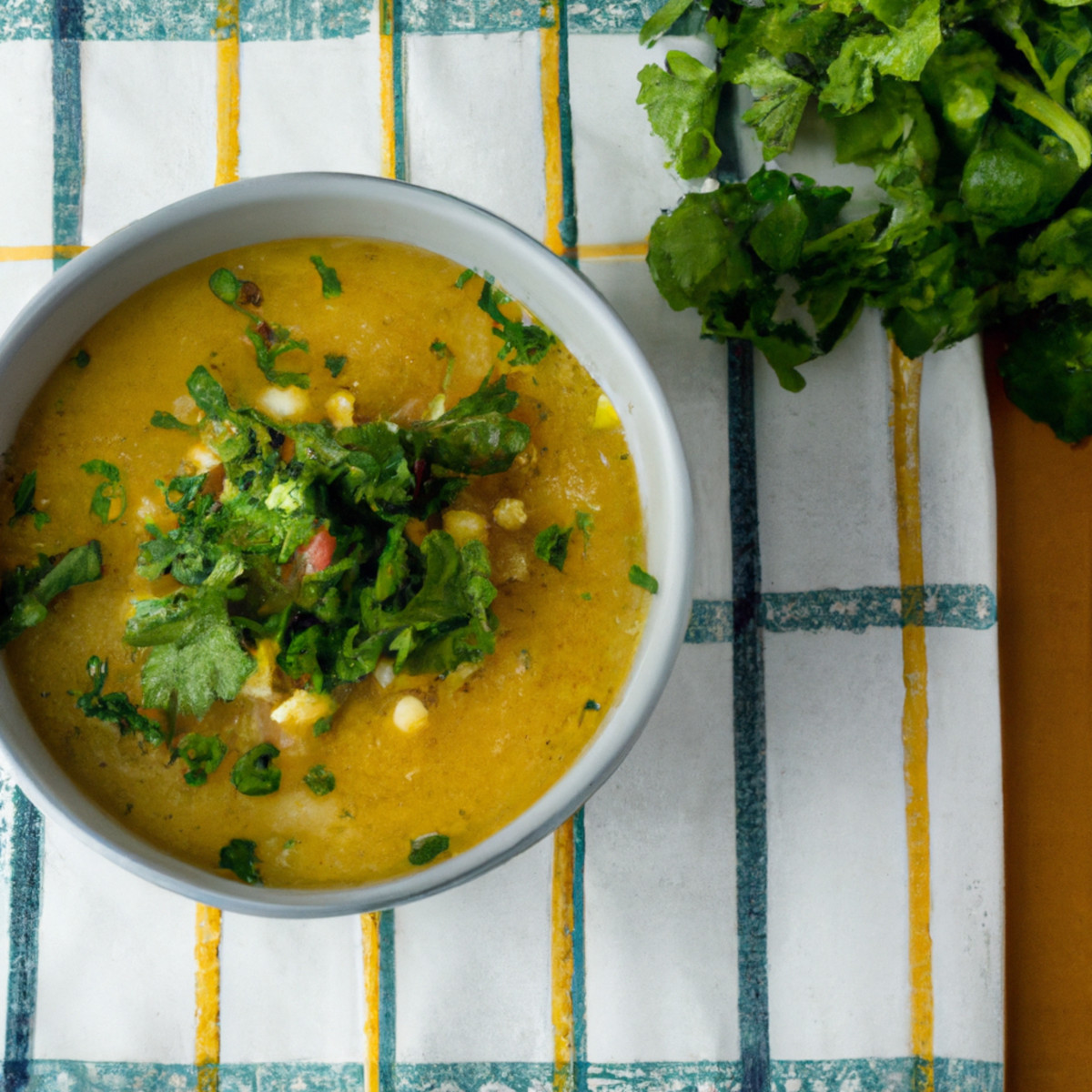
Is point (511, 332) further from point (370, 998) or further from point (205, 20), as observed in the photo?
point (370, 998)

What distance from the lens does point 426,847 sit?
3.40 ft

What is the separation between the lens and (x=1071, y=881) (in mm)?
1287

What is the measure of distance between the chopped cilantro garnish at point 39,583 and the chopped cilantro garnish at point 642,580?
21.0 inches

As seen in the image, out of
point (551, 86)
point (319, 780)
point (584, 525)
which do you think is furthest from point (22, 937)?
point (551, 86)

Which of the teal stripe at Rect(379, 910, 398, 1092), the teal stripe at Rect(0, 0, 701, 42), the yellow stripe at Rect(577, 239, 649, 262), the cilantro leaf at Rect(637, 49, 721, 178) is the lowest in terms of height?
the teal stripe at Rect(379, 910, 398, 1092)

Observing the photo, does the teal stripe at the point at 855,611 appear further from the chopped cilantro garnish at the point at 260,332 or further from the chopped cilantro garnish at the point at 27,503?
the chopped cilantro garnish at the point at 27,503

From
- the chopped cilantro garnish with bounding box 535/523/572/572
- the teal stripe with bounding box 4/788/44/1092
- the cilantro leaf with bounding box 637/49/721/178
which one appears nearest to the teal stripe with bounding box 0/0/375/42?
the cilantro leaf with bounding box 637/49/721/178

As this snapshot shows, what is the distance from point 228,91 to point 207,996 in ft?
3.61

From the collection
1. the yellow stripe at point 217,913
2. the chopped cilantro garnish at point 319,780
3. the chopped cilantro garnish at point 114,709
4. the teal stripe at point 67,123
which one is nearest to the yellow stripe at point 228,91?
the yellow stripe at point 217,913

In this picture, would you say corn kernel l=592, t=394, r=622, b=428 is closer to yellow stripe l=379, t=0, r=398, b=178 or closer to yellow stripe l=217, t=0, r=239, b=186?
yellow stripe l=379, t=0, r=398, b=178

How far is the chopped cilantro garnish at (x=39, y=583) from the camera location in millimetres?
1007

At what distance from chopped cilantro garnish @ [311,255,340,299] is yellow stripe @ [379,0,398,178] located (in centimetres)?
25

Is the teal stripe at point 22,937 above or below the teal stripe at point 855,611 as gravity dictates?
below

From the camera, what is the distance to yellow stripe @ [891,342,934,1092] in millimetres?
1242
